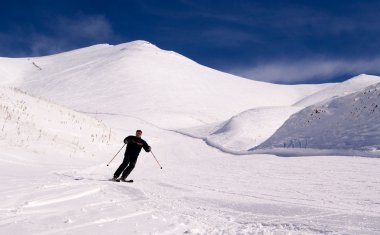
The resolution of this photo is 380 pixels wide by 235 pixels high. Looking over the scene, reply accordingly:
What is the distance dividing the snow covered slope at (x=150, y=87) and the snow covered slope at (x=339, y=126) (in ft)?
88.2

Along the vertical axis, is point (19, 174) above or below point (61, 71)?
below

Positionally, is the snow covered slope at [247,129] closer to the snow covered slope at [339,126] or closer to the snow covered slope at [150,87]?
the snow covered slope at [339,126]

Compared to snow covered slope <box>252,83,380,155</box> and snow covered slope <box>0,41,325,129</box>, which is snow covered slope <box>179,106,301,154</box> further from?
snow covered slope <box>0,41,325,129</box>

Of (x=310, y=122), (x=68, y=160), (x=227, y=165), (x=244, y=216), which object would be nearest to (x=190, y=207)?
(x=244, y=216)

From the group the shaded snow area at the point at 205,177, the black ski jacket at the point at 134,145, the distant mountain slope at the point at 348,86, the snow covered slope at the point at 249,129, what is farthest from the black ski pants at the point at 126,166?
the distant mountain slope at the point at 348,86

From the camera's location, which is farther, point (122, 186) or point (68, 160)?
point (68, 160)

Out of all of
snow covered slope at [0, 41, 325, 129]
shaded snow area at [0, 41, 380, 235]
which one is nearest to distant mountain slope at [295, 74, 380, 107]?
snow covered slope at [0, 41, 325, 129]

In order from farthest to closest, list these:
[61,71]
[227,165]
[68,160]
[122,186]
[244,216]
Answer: [61,71] → [68,160] → [227,165] → [122,186] → [244,216]

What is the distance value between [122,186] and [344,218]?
16.1 feet

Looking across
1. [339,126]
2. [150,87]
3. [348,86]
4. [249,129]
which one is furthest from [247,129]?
[348,86]

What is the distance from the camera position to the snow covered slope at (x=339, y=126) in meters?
16.0

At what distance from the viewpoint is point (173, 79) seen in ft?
265

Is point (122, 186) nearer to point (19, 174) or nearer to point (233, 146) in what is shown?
point (19, 174)

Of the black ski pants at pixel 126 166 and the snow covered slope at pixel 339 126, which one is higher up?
the snow covered slope at pixel 339 126
